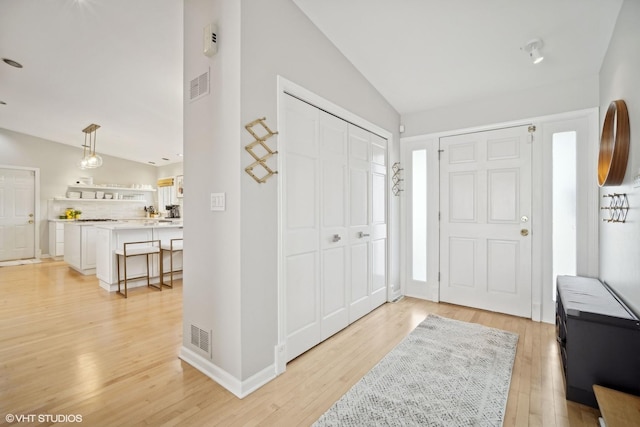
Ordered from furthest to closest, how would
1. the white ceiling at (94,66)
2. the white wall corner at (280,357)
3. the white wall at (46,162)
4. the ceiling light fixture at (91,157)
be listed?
the white wall at (46,162)
the ceiling light fixture at (91,157)
the white ceiling at (94,66)
the white wall corner at (280,357)

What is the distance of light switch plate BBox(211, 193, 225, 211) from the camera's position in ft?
6.47

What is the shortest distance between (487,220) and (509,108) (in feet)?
4.27

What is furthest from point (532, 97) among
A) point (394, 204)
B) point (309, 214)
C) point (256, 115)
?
point (256, 115)

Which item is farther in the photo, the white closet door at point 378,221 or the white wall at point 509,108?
the white closet door at point 378,221

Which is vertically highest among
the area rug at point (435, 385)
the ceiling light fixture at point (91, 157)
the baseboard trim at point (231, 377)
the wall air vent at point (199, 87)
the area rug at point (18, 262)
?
the ceiling light fixture at point (91, 157)

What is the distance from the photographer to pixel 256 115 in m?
1.99

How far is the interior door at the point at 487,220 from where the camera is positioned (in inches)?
127

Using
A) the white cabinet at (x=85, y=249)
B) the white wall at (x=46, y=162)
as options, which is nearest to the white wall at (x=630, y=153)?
the white cabinet at (x=85, y=249)

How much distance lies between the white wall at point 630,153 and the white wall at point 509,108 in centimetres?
52

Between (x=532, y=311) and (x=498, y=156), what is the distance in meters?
1.78

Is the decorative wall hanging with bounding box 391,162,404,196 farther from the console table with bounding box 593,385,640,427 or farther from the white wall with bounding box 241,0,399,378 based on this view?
the console table with bounding box 593,385,640,427

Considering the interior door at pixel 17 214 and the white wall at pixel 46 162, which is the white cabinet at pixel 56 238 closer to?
the white wall at pixel 46 162

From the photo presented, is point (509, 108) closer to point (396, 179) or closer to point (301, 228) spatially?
point (396, 179)

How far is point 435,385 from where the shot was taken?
6.46ft
